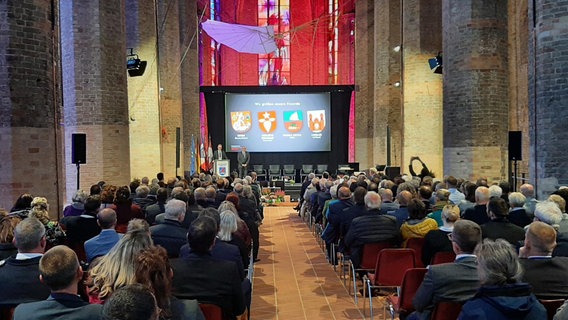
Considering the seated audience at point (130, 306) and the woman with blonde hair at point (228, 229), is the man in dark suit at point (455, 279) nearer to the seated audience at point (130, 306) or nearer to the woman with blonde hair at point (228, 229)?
the seated audience at point (130, 306)

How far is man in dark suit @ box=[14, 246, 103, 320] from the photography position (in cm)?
237

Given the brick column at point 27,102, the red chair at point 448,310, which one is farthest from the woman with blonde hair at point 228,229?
the brick column at point 27,102

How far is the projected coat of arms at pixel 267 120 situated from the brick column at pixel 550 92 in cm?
1557

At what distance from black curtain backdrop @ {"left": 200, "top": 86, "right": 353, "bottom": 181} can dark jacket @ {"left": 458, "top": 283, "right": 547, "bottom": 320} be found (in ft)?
72.7

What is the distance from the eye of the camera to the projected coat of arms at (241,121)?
80.2 ft

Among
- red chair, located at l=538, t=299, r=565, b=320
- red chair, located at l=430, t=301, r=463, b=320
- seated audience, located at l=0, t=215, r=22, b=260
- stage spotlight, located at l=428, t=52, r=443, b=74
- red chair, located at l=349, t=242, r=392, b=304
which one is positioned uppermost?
stage spotlight, located at l=428, t=52, r=443, b=74

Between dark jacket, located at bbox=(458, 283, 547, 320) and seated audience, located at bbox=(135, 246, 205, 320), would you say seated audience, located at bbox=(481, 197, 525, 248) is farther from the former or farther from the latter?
seated audience, located at bbox=(135, 246, 205, 320)

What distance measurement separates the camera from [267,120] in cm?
2442

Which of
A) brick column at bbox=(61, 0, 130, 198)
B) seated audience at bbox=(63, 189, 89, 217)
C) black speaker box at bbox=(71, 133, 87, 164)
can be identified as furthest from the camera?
brick column at bbox=(61, 0, 130, 198)

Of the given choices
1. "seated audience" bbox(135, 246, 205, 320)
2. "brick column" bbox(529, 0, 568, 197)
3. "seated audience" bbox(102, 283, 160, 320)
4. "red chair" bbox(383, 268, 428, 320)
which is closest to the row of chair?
"brick column" bbox(529, 0, 568, 197)

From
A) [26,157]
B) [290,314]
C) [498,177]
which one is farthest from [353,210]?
[498,177]

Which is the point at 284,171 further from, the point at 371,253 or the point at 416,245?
the point at 416,245

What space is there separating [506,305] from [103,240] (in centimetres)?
319

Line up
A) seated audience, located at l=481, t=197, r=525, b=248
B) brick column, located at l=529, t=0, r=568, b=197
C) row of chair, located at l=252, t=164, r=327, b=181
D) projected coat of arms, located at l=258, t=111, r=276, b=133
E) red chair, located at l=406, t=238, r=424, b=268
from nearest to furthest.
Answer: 1. seated audience, located at l=481, t=197, r=525, b=248
2. red chair, located at l=406, t=238, r=424, b=268
3. brick column, located at l=529, t=0, r=568, b=197
4. row of chair, located at l=252, t=164, r=327, b=181
5. projected coat of arms, located at l=258, t=111, r=276, b=133
